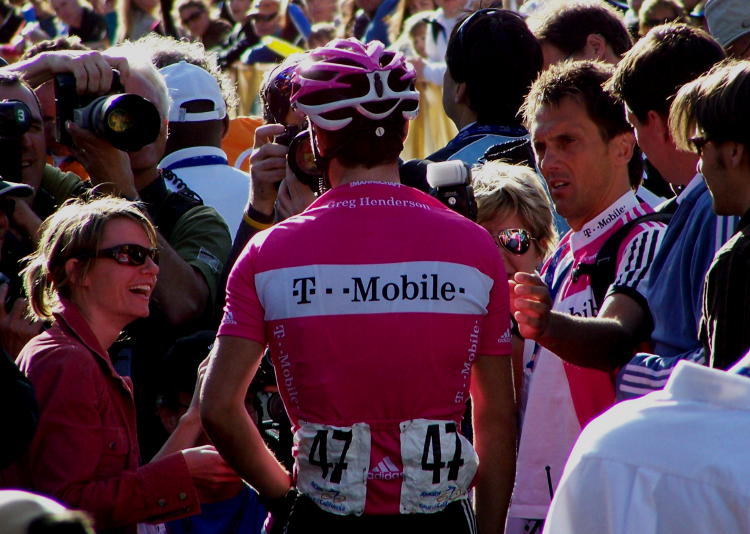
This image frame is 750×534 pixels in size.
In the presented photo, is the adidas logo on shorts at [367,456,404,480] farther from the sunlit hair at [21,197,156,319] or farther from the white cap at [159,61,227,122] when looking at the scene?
the white cap at [159,61,227,122]

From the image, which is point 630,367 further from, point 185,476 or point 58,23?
point 58,23

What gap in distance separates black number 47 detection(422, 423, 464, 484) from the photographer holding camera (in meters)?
1.63

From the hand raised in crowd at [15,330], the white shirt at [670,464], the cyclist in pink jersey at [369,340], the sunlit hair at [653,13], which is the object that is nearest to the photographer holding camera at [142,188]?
the hand raised in crowd at [15,330]

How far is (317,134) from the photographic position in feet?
9.02

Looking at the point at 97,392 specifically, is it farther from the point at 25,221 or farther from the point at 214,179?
the point at 214,179

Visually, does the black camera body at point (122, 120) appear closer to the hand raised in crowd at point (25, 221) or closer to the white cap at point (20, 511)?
the hand raised in crowd at point (25, 221)

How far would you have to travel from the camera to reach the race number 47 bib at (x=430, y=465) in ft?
8.41

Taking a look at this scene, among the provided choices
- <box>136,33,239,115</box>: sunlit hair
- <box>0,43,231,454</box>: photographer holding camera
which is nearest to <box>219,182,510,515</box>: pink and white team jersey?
<box>0,43,231,454</box>: photographer holding camera

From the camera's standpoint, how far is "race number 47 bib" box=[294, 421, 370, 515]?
2.55 metres

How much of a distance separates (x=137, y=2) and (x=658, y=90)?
827 centimetres

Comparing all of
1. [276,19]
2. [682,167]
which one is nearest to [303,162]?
[682,167]

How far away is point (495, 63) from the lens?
4.54 m

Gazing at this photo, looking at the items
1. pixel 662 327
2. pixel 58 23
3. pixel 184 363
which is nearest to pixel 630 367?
pixel 662 327

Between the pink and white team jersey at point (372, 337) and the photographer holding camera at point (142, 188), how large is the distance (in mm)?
1401
